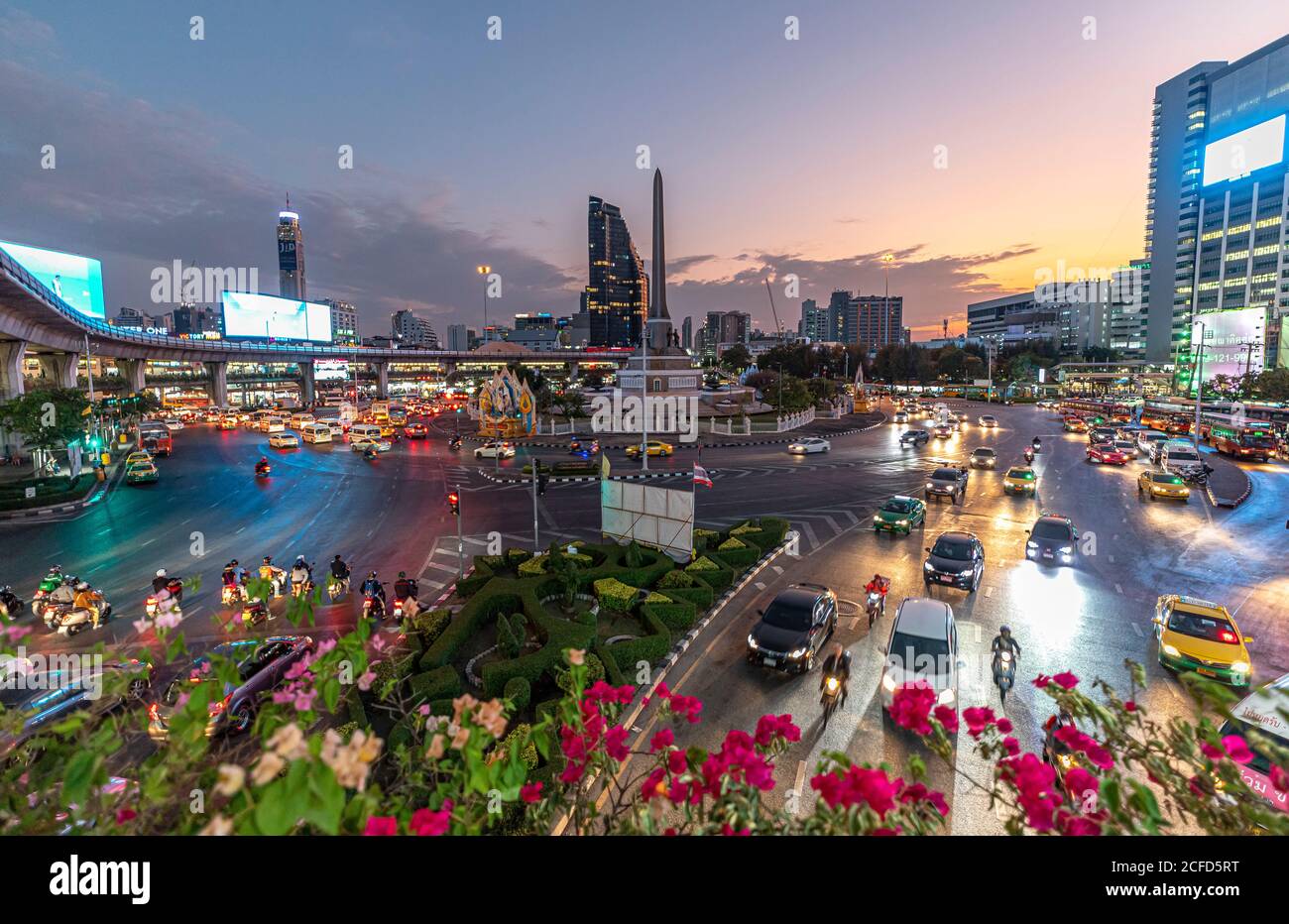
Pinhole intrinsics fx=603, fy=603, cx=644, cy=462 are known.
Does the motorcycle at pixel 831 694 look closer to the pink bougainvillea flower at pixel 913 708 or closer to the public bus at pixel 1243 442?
the pink bougainvillea flower at pixel 913 708

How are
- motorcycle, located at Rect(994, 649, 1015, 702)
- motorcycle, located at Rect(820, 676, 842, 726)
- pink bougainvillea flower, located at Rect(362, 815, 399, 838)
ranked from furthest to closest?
1. motorcycle, located at Rect(994, 649, 1015, 702)
2. motorcycle, located at Rect(820, 676, 842, 726)
3. pink bougainvillea flower, located at Rect(362, 815, 399, 838)

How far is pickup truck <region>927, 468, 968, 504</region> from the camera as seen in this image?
2777cm

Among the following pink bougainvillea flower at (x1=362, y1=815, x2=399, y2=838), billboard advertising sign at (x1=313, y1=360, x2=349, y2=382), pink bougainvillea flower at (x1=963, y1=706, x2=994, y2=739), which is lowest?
pink bougainvillea flower at (x1=963, y1=706, x2=994, y2=739)

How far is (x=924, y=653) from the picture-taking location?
1137 cm

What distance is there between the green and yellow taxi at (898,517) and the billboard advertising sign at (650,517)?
8.62m

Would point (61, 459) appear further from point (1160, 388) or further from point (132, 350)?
point (1160, 388)

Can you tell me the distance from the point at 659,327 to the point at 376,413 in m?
33.9

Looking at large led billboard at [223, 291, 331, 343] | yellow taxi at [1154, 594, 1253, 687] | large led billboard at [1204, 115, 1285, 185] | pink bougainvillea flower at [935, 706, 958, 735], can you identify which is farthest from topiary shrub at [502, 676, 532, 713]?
large led billboard at [1204, 115, 1285, 185]

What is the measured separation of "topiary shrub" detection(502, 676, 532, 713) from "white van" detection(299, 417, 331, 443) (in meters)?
49.9

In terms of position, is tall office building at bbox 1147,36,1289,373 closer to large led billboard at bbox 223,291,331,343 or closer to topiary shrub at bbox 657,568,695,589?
topiary shrub at bbox 657,568,695,589

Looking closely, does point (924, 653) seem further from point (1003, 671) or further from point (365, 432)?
point (365, 432)

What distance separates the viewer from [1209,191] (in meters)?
119

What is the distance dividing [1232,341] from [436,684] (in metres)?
127
